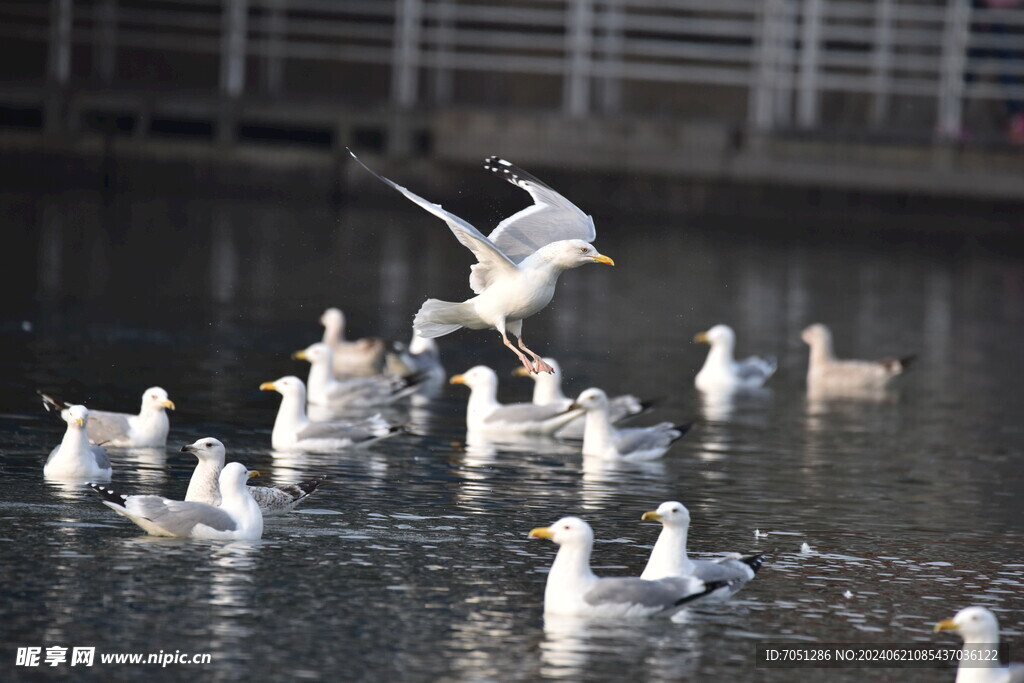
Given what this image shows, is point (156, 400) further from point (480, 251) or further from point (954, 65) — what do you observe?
point (954, 65)

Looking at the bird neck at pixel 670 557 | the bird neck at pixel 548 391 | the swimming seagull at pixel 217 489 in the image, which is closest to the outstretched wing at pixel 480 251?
the swimming seagull at pixel 217 489

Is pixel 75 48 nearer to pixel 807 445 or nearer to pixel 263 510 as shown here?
pixel 807 445

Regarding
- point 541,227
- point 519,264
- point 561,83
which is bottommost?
point 519,264

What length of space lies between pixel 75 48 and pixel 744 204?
477 inches

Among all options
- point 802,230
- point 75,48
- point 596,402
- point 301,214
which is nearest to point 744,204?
point 802,230

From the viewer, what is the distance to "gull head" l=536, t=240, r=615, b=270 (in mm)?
12281

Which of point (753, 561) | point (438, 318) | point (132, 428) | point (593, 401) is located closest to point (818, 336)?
point (593, 401)

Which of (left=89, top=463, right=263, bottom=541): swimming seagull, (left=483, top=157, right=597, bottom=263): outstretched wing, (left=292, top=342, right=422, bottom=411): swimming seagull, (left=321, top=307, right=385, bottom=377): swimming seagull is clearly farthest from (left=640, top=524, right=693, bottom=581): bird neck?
(left=321, top=307, right=385, bottom=377): swimming seagull

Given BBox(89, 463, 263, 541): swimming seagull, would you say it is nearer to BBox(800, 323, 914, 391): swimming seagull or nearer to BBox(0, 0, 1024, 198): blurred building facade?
BBox(800, 323, 914, 391): swimming seagull

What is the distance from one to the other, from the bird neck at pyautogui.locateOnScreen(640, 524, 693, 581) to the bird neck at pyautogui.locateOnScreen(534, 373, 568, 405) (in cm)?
571

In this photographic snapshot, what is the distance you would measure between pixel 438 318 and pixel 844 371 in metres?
7.72

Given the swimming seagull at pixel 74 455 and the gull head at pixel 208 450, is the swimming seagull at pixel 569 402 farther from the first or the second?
the swimming seagull at pixel 74 455

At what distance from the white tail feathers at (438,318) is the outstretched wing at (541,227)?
53 centimetres

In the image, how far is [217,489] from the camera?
39.0 ft
